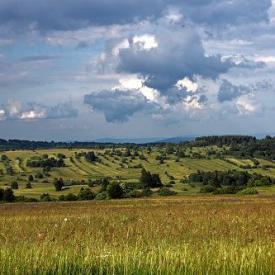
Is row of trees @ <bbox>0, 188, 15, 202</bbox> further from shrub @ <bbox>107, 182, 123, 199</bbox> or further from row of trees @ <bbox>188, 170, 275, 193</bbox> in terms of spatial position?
row of trees @ <bbox>188, 170, 275, 193</bbox>

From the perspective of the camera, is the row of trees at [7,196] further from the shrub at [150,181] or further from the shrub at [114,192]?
the shrub at [150,181]

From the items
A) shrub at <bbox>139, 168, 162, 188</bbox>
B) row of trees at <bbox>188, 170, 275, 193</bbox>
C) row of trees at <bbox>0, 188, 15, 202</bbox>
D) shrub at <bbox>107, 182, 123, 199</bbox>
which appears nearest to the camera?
shrub at <bbox>107, 182, 123, 199</bbox>

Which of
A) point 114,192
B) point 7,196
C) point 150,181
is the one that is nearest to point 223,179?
point 150,181

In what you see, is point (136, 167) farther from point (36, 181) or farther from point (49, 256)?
point (49, 256)

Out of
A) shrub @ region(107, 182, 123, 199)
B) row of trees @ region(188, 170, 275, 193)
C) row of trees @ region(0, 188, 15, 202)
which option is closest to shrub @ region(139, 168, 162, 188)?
row of trees @ region(188, 170, 275, 193)

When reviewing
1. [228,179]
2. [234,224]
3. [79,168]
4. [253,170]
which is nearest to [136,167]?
[79,168]

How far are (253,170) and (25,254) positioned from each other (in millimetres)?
177062

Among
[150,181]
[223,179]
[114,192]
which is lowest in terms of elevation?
[150,181]

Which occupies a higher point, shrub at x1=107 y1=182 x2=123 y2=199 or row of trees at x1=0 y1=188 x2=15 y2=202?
shrub at x1=107 y1=182 x2=123 y2=199

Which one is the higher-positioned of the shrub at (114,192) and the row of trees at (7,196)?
the shrub at (114,192)

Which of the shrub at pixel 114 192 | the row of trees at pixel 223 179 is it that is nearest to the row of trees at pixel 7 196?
the shrub at pixel 114 192

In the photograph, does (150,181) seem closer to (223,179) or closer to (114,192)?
(223,179)

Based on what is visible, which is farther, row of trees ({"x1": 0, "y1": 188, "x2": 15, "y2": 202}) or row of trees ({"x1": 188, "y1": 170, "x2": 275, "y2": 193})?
row of trees ({"x1": 188, "y1": 170, "x2": 275, "y2": 193})

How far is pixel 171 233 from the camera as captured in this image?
21828mm
